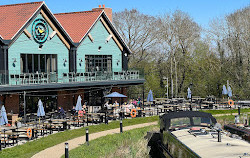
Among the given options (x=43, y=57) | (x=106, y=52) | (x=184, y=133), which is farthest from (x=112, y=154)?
(x=106, y=52)

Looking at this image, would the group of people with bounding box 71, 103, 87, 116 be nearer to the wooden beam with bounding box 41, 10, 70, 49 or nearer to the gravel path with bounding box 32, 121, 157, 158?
the gravel path with bounding box 32, 121, 157, 158

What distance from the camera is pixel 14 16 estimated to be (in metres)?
33.5

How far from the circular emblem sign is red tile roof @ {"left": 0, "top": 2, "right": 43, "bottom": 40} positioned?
1.03 metres

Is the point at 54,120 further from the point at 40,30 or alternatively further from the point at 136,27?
the point at 136,27

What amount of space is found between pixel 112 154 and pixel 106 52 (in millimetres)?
25619

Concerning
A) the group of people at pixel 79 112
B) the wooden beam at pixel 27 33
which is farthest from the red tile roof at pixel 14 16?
the group of people at pixel 79 112

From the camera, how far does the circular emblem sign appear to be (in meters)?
33.2

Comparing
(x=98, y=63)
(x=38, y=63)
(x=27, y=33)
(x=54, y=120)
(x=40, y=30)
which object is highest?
(x=40, y=30)

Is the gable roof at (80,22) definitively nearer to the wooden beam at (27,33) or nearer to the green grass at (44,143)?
the wooden beam at (27,33)

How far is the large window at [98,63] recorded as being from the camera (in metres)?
40.1

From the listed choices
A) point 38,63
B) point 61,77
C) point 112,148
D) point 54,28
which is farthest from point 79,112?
point 112,148

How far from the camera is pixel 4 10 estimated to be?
115 feet

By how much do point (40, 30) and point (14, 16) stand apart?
7.80 feet

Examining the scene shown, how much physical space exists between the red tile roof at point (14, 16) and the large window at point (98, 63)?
8.12 metres
